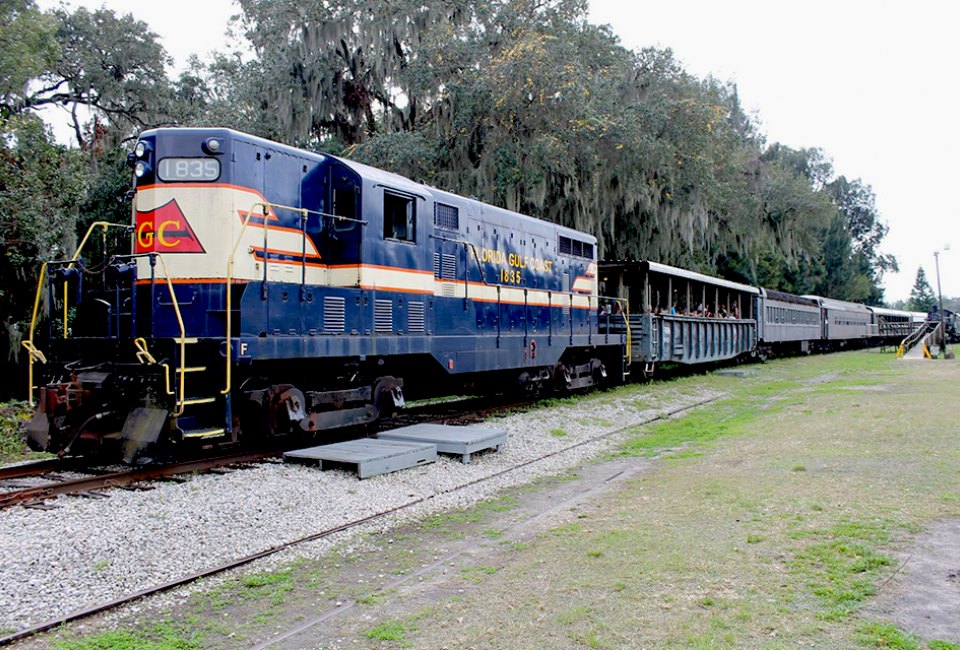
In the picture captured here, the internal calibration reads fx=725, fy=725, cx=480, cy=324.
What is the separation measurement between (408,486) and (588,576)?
330 cm

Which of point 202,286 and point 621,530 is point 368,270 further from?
point 621,530

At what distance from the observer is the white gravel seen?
4.75 m

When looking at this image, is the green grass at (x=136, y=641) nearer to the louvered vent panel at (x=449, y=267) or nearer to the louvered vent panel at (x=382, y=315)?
the louvered vent panel at (x=382, y=315)

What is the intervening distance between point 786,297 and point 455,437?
90.3 ft

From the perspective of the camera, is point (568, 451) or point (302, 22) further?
point (302, 22)

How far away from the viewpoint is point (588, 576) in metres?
4.82

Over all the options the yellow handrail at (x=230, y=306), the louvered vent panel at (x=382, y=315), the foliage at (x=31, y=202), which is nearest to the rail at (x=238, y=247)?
the yellow handrail at (x=230, y=306)

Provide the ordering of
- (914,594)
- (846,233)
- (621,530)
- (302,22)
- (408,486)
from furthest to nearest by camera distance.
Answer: (846,233), (302,22), (408,486), (621,530), (914,594)

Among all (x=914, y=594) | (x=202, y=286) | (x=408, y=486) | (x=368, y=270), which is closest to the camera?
(x=914, y=594)

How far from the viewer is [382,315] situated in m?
9.92

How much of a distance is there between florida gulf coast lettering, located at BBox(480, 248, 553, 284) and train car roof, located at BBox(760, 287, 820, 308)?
17.0 metres

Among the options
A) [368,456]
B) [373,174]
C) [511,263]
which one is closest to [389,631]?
[368,456]

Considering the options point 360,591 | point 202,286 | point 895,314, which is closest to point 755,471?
point 360,591

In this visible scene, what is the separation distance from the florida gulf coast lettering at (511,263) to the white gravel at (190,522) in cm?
445
